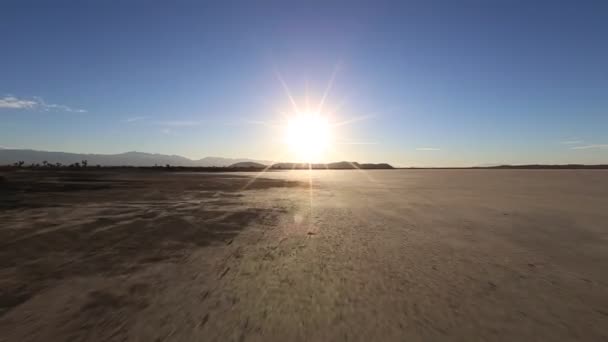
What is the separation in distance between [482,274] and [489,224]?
6.03m

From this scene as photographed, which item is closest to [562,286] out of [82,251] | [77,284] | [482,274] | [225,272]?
[482,274]

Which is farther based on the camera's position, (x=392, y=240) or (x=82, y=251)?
(x=392, y=240)

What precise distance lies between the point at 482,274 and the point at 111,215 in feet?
44.9

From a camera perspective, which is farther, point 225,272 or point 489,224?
point 489,224

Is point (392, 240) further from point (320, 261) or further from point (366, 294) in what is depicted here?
point (366, 294)

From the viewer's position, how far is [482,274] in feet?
19.0

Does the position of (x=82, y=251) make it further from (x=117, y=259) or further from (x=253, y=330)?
(x=253, y=330)

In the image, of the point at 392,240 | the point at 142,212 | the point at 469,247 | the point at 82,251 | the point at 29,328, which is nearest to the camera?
the point at 29,328

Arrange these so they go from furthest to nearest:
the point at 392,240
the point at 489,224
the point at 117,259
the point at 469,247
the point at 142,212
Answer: the point at 142,212, the point at 489,224, the point at 392,240, the point at 469,247, the point at 117,259

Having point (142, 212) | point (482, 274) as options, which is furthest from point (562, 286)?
point (142, 212)

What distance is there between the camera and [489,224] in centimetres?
1059

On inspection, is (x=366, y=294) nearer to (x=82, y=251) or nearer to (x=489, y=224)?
(x=82, y=251)

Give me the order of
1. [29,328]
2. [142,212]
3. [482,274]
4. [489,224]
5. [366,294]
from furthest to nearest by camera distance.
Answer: [142,212]
[489,224]
[482,274]
[366,294]
[29,328]

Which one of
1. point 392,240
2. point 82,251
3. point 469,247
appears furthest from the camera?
point 392,240
